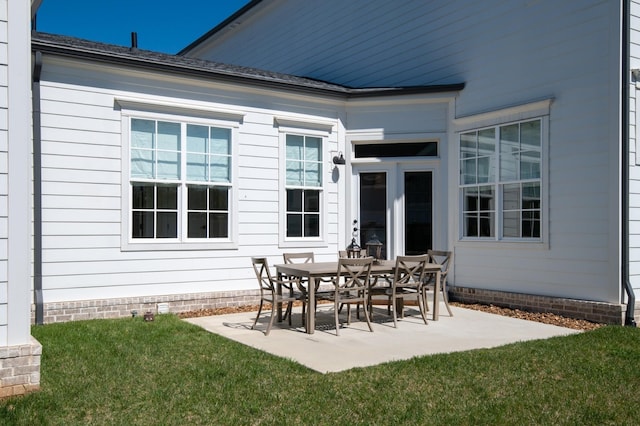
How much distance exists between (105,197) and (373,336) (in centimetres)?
422

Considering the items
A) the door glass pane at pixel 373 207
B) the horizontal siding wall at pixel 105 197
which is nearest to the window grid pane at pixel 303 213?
the horizontal siding wall at pixel 105 197

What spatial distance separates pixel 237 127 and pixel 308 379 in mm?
5316

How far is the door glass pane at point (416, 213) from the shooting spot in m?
10.5

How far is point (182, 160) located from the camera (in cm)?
875

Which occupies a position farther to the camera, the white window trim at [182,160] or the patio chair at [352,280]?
the white window trim at [182,160]

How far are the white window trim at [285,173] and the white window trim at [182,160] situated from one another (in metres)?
0.84

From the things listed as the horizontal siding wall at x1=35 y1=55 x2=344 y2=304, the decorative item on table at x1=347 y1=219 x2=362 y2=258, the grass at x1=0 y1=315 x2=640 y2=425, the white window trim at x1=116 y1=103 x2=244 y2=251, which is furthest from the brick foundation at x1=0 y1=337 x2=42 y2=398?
the decorative item on table at x1=347 y1=219 x2=362 y2=258

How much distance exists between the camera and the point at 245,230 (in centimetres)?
941

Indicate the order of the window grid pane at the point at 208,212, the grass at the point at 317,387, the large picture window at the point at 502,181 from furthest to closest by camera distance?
the window grid pane at the point at 208,212, the large picture window at the point at 502,181, the grass at the point at 317,387

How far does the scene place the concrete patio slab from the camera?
6.01 metres

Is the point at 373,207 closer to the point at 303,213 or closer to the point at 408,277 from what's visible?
the point at 303,213

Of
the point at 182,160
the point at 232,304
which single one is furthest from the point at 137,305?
the point at 182,160

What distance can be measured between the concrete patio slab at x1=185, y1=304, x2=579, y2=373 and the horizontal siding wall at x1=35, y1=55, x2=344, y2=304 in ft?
3.25

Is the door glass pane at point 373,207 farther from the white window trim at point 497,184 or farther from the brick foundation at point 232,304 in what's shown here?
the brick foundation at point 232,304
